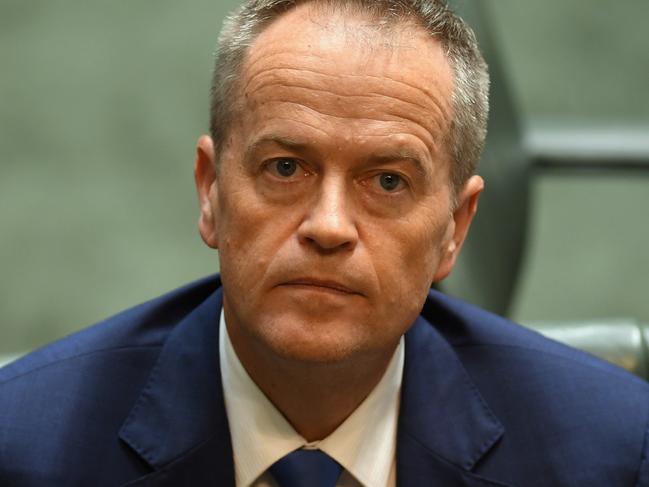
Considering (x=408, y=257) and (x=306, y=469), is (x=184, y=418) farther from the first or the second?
(x=408, y=257)

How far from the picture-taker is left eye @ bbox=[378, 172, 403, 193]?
1.89m

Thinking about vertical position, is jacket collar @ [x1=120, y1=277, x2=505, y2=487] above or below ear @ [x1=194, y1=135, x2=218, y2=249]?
below

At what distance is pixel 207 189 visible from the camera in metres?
2.06

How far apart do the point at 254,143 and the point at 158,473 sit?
0.47 metres

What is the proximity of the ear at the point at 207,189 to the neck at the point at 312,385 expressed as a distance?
15 cm

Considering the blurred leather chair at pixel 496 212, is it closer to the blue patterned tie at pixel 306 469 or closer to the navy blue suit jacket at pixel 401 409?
the navy blue suit jacket at pixel 401 409

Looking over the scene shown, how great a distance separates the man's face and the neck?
0.06m

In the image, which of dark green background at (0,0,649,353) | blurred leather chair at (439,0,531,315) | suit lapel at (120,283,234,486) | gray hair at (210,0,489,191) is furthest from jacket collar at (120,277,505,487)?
dark green background at (0,0,649,353)

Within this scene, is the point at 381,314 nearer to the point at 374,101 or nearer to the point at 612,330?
the point at 374,101

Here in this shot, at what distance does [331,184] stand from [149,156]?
3.27 meters

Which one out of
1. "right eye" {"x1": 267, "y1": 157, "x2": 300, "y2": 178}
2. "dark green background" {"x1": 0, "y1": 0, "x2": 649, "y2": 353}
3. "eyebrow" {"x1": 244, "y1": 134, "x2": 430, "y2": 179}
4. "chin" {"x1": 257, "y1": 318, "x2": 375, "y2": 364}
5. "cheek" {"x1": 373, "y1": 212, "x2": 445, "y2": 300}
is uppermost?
"eyebrow" {"x1": 244, "y1": 134, "x2": 430, "y2": 179}

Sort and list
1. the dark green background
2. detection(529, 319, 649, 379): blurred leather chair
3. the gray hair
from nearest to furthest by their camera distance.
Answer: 1. the gray hair
2. detection(529, 319, 649, 379): blurred leather chair
3. the dark green background

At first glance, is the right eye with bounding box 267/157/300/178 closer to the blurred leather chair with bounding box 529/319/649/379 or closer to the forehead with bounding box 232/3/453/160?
the forehead with bounding box 232/3/453/160

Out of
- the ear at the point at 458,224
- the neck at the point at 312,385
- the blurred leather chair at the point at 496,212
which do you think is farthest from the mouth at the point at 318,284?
the blurred leather chair at the point at 496,212
